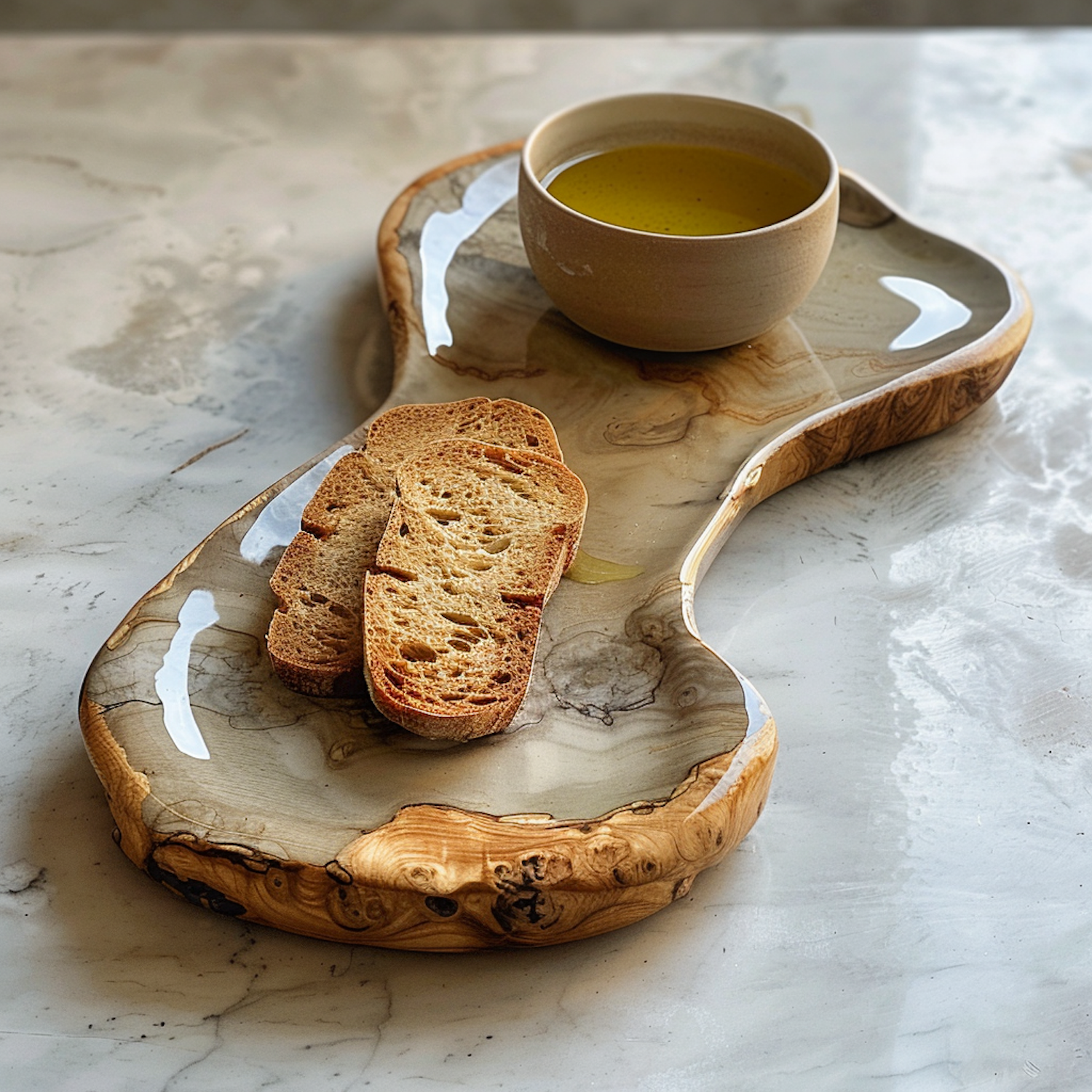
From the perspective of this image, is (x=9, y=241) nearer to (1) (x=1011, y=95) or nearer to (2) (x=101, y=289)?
(2) (x=101, y=289)

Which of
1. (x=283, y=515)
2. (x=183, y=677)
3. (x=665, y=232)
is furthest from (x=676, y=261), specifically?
(x=183, y=677)

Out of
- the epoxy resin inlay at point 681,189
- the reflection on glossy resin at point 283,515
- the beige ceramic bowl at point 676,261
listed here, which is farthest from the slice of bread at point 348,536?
the epoxy resin inlay at point 681,189

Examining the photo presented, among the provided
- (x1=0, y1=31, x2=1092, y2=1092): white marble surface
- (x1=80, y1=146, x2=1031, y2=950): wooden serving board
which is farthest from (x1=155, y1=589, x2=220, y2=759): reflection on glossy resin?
(x1=0, y1=31, x2=1092, y2=1092): white marble surface

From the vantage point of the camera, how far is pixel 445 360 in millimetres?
1489

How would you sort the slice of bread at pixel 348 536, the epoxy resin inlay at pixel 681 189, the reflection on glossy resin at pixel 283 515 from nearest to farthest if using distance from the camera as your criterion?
1. the slice of bread at pixel 348 536
2. the reflection on glossy resin at pixel 283 515
3. the epoxy resin inlay at pixel 681 189

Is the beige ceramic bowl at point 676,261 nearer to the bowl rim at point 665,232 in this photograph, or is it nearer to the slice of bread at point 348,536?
the bowl rim at point 665,232

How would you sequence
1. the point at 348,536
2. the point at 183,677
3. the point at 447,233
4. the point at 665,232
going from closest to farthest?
the point at 183,677, the point at 348,536, the point at 665,232, the point at 447,233

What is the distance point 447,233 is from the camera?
5.57ft

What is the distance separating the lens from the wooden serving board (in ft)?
3.10

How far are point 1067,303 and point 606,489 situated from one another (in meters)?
0.92

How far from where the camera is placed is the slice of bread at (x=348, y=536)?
1.07m

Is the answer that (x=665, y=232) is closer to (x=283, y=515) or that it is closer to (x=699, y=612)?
(x=699, y=612)

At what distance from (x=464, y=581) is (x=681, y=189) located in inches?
26.1

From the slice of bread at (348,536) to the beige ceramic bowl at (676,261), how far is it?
18 centimetres
